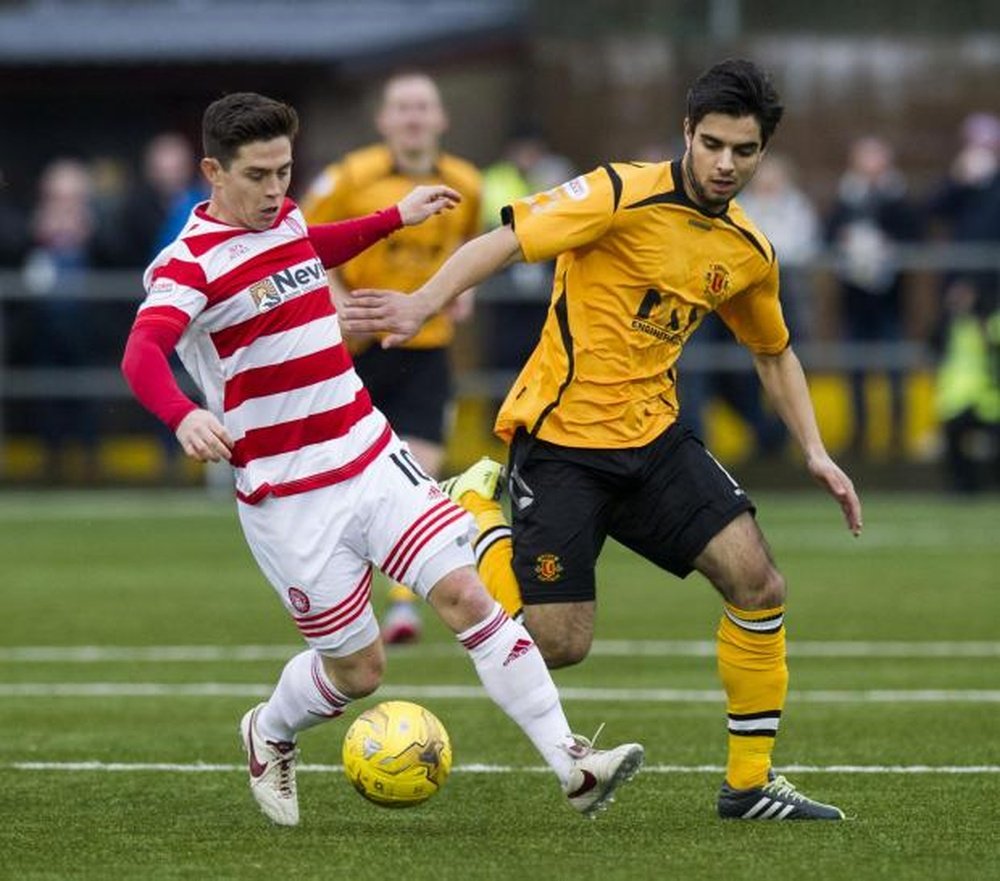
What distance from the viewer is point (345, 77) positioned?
25.4 meters

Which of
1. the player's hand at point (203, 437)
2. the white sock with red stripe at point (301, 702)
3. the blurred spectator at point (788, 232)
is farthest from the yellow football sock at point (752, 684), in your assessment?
the blurred spectator at point (788, 232)

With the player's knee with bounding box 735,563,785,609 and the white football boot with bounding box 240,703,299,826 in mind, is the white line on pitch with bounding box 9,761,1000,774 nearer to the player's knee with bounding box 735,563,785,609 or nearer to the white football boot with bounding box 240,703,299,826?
the white football boot with bounding box 240,703,299,826

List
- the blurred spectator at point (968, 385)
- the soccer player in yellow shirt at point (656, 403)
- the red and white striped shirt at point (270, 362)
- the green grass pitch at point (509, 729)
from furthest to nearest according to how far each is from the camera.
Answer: the blurred spectator at point (968, 385), the soccer player in yellow shirt at point (656, 403), the red and white striped shirt at point (270, 362), the green grass pitch at point (509, 729)

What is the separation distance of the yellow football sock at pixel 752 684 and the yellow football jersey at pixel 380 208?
16.1 feet

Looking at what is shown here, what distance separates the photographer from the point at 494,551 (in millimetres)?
8625

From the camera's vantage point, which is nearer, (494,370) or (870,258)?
(870,258)

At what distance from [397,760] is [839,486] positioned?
5.44ft

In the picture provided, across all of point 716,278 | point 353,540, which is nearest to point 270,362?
point 353,540

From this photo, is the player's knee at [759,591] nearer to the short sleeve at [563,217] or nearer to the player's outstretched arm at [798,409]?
the player's outstretched arm at [798,409]

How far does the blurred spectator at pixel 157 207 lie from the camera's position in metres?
20.8

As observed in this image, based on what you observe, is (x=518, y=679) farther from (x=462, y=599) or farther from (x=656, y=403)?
(x=656, y=403)

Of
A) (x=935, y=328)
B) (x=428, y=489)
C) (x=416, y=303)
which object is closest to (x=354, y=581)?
(x=428, y=489)

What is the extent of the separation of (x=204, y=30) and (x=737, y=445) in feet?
23.9

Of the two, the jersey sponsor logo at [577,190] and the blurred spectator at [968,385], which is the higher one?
the jersey sponsor logo at [577,190]
